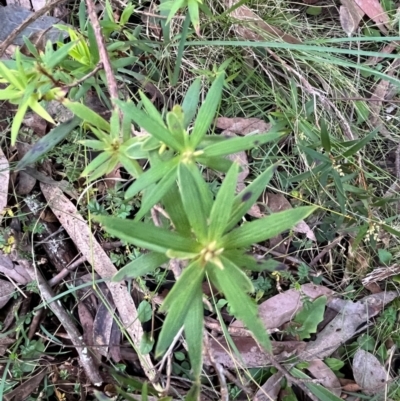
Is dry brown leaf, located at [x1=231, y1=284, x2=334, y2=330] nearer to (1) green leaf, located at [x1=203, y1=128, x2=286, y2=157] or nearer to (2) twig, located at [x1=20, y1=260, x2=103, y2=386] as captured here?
(2) twig, located at [x1=20, y1=260, x2=103, y2=386]

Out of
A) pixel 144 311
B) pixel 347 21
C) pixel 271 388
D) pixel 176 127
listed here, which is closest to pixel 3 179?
pixel 144 311

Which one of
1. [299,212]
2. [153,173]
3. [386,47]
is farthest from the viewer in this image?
[386,47]

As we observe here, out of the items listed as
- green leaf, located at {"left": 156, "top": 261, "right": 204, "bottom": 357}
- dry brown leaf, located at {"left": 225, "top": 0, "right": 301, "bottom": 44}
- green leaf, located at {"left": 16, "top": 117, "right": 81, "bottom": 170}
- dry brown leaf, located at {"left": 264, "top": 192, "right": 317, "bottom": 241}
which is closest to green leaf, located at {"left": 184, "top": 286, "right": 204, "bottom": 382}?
green leaf, located at {"left": 156, "top": 261, "right": 204, "bottom": 357}

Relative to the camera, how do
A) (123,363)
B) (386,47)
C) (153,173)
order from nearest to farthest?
(153,173)
(123,363)
(386,47)

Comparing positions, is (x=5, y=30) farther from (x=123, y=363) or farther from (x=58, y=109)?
(x=123, y=363)

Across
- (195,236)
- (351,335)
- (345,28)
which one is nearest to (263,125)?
(345,28)

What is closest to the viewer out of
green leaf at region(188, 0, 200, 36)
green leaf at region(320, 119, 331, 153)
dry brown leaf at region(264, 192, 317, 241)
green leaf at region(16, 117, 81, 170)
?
green leaf at region(16, 117, 81, 170)

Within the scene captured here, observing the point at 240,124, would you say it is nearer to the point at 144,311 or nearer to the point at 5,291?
the point at 144,311
